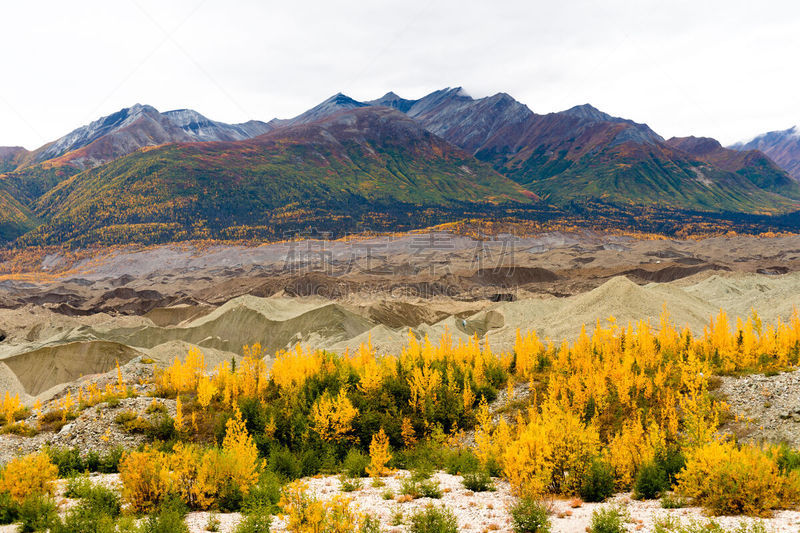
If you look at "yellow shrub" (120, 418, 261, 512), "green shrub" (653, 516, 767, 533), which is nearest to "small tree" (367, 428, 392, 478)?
"yellow shrub" (120, 418, 261, 512)

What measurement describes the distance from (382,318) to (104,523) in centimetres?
5166

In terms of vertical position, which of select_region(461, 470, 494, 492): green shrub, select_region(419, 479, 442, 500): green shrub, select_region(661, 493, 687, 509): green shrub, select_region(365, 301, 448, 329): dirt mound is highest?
select_region(661, 493, 687, 509): green shrub

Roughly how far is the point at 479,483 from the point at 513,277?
82433mm

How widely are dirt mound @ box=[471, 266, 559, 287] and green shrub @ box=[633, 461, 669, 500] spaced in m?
79.4

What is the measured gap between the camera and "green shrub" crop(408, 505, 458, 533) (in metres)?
10.8

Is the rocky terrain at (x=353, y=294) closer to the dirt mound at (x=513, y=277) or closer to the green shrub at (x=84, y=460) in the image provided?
the dirt mound at (x=513, y=277)

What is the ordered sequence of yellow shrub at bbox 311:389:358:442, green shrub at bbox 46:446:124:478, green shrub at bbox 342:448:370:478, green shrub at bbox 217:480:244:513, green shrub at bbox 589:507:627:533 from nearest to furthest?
green shrub at bbox 589:507:627:533 → green shrub at bbox 217:480:244:513 → green shrub at bbox 342:448:370:478 → green shrub at bbox 46:446:124:478 → yellow shrub at bbox 311:389:358:442

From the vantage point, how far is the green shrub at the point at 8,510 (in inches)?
467

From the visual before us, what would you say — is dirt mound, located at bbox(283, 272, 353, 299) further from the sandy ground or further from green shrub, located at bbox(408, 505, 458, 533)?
green shrub, located at bbox(408, 505, 458, 533)

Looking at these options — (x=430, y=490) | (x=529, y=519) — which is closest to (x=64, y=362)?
(x=430, y=490)

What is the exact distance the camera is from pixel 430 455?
18234 mm

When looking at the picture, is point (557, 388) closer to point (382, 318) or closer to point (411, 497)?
point (411, 497)

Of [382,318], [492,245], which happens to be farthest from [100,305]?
[492,245]

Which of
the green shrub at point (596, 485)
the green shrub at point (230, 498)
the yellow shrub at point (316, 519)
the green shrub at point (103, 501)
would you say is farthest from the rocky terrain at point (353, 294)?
the green shrub at point (230, 498)
